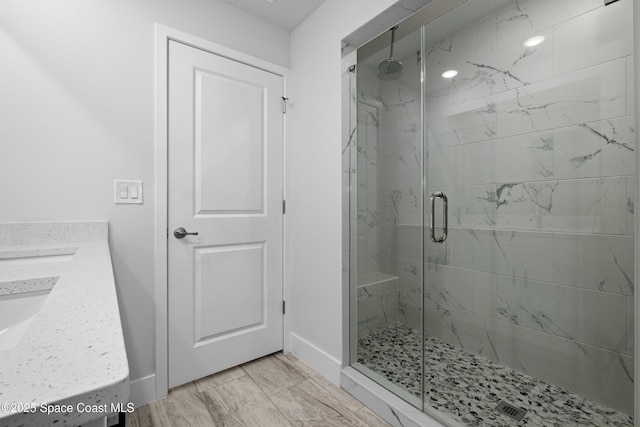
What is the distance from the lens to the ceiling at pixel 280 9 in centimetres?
190

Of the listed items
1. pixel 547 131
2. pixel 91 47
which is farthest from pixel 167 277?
pixel 547 131

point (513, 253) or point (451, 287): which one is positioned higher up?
point (513, 253)

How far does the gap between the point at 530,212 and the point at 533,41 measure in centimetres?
95

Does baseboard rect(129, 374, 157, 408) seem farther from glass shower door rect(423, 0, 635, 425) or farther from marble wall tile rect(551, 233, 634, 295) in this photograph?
marble wall tile rect(551, 233, 634, 295)

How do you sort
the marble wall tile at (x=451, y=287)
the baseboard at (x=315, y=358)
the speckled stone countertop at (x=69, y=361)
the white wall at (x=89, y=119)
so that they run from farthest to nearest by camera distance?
the marble wall tile at (x=451, y=287)
the baseboard at (x=315, y=358)
the white wall at (x=89, y=119)
the speckled stone countertop at (x=69, y=361)

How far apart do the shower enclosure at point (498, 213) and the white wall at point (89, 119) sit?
1.17 metres

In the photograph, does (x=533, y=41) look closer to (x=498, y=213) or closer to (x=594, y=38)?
(x=594, y=38)

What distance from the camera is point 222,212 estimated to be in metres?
1.90

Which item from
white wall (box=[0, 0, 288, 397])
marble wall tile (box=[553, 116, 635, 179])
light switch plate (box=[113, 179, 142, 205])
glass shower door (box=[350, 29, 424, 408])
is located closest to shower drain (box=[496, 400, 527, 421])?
glass shower door (box=[350, 29, 424, 408])

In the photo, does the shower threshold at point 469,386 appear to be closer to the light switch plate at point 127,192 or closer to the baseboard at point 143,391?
the baseboard at point 143,391

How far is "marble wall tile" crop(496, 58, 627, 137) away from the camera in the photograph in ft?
4.68

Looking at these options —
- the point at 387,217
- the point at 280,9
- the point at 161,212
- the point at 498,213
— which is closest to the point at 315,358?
the point at 387,217

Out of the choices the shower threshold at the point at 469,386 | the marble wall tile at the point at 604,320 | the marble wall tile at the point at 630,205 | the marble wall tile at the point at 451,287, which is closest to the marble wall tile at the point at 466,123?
the marble wall tile at the point at 630,205

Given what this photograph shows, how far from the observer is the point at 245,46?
1.98 m
